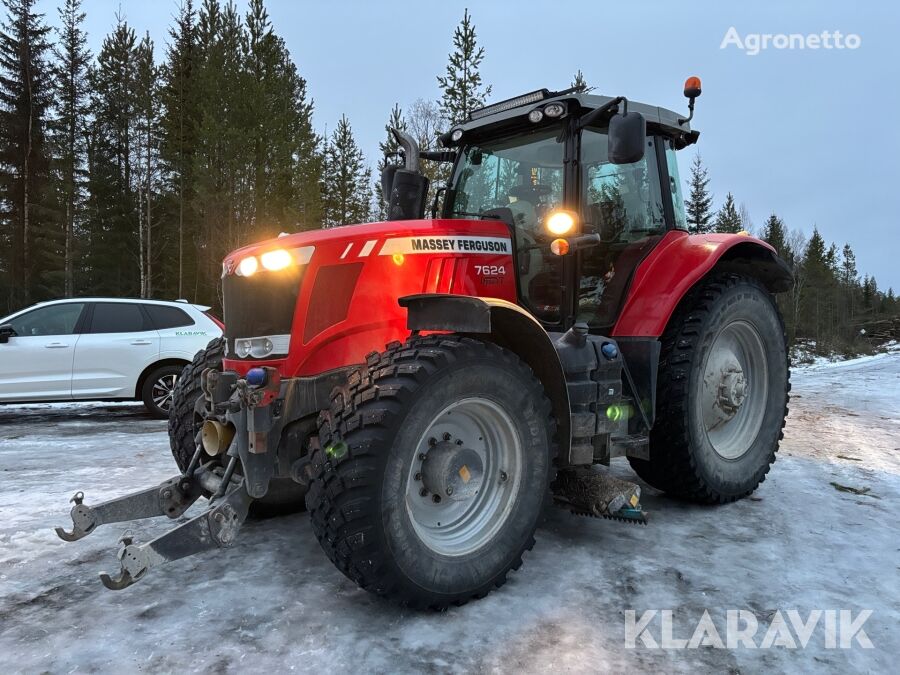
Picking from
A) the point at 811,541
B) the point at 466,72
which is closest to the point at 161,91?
the point at 466,72

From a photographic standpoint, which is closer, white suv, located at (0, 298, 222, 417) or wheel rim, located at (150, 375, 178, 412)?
white suv, located at (0, 298, 222, 417)

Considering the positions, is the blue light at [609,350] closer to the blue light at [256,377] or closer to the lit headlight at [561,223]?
the lit headlight at [561,223]

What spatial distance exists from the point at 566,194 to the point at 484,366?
1447 mm

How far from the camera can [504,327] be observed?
290 cm

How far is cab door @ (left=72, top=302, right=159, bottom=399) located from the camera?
7676 millimetres

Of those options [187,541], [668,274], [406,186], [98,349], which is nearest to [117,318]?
[98,349]

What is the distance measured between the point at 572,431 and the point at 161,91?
92.2 feet

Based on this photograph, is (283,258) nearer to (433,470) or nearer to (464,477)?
(433,470)

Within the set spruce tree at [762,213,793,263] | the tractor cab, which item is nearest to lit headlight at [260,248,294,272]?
the tractor cab

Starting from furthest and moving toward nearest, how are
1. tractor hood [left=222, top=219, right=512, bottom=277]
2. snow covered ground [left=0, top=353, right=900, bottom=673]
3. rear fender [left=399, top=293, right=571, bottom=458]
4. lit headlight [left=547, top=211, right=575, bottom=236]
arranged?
lit headlight [left=547, top=211, right=575, bottom=236], tractor hood [left=222, top=219, right=512, bottom=277], rear fender [left=399, top=293, right=571, bottom=458], snow covered ground [left=0, top=353, right=900, bottom=673]

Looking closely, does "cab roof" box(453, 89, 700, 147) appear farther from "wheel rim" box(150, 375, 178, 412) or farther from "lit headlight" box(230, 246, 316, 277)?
"wheel rim" box(150, 375, 178, 412)

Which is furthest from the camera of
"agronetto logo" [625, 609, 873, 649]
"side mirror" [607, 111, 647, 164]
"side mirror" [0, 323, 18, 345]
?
"side mirror" [0, 323, 18, 345]

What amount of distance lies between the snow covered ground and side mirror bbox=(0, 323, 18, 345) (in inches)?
156

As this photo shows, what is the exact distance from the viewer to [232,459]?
8.90 ft
